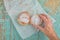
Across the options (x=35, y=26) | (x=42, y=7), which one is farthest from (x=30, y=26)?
(x=42, y=7)

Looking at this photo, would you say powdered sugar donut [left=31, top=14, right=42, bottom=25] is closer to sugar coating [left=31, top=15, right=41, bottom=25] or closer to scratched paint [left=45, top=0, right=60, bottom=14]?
sugar coating [left=31, top=15, right=41, bottom=25]

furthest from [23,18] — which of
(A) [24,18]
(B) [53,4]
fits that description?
(B) [53,4]

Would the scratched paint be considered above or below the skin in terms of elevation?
above

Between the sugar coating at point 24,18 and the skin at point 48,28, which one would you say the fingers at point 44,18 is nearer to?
the skin at point 48,28

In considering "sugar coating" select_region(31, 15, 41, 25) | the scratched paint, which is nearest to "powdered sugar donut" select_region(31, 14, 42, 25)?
"sugar coating" select_region(31, 15, 41, 25)

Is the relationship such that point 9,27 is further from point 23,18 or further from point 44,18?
point 44,18

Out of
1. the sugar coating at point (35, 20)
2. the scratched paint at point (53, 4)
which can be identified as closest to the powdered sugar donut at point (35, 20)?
the sugar coating at point (35, 20)

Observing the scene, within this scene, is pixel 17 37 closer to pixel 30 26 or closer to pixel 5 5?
pixel 30 26

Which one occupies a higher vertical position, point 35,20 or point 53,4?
point 53,4
